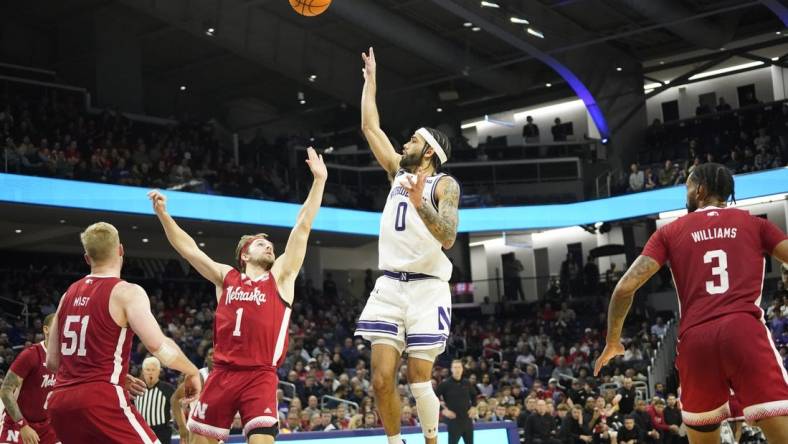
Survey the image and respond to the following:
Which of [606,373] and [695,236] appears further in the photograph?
[606,373]

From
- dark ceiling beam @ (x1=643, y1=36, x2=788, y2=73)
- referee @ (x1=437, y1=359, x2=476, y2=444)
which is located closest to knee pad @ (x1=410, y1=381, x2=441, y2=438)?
referee @ (x1=437, y1=359, x2=476, y2=444)

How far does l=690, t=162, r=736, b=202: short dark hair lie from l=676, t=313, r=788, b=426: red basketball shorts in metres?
0.78

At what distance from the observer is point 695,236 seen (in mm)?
5863

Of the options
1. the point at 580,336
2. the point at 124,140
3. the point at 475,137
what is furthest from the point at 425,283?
the point at 475,137

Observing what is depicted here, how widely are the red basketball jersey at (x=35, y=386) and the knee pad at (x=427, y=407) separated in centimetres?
339

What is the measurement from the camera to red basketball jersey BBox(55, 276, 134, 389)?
6.19 metres

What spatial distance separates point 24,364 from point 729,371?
587cm

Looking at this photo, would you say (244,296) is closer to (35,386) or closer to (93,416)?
(93,416)

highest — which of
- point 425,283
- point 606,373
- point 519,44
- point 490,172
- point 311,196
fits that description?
point 519,44

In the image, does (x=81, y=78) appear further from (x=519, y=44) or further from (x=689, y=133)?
(x=689, y=133)

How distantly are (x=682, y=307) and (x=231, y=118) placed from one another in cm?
3628

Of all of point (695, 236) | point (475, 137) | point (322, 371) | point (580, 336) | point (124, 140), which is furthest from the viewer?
point (475, 137)

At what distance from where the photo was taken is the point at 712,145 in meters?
35.1

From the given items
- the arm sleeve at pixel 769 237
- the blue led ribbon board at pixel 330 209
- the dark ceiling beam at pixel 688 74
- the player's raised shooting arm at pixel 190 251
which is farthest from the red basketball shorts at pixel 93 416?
the dark ceiling beam at pixel 688 74
